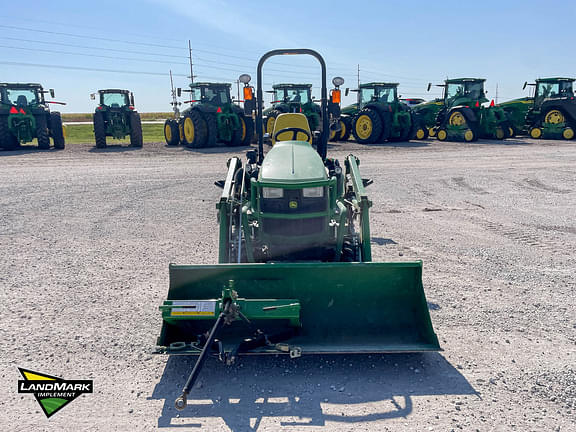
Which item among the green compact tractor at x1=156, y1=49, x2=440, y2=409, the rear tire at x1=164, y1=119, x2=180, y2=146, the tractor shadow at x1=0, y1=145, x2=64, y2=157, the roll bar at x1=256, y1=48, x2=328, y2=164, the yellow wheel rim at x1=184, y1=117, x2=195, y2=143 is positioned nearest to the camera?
the green compact tractor at x1=156, y1=49, x2=440, y2=409

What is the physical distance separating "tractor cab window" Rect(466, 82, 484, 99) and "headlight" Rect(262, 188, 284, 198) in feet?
64.9

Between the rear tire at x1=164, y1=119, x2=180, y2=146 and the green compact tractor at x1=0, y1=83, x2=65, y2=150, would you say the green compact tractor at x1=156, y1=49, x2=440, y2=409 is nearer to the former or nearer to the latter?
the rear tire at x1=164, y1=119, x2=180, y2=146

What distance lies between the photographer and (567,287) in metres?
4.78

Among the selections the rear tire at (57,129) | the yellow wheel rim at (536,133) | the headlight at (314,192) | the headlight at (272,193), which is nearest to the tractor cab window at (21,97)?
the rear tire at (57,129)

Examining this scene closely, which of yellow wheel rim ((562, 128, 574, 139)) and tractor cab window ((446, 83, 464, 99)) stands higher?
tractor cab window ((446, 83, 464, 99))

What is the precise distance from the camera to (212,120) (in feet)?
59.4

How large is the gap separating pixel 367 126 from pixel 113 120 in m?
10.6

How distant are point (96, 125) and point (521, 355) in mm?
18944

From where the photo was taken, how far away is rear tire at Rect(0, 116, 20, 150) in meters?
17.9

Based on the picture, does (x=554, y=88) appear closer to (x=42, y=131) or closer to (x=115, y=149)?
(x=115, y=149)

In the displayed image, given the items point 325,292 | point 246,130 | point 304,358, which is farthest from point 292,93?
point 304,358

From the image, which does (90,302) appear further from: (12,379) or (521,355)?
(521,355)

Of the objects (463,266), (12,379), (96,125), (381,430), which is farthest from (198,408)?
(96,125)

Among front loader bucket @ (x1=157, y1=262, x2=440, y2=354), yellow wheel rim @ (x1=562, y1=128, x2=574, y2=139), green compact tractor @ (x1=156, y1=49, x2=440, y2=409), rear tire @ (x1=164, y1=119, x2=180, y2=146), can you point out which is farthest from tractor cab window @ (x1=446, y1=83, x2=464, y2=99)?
front loader bucket @ (x1=157, y1=262, x2=440, y2=354)
